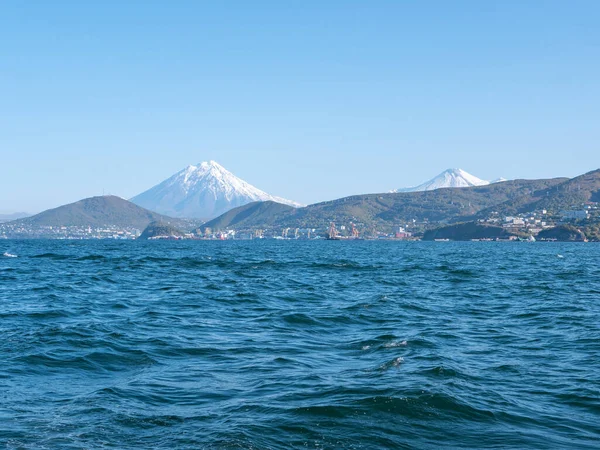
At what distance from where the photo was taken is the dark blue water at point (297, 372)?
490 inches

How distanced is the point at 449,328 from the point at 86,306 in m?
18.0

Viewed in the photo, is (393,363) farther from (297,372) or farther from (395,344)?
(395,344)

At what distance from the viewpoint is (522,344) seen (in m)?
22.3

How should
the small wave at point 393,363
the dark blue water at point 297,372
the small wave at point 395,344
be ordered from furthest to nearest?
the small wave at point 395,344
the small wave at point 393,363
the dark blue water at point 297,372

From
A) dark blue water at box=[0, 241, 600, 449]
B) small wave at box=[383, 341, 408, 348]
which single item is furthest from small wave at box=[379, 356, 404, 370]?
small wave at box=[383, 341, 408, 348]

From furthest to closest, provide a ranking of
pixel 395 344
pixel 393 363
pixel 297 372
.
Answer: pixel 395 344 → pixel 393 363 → pixel 297 372

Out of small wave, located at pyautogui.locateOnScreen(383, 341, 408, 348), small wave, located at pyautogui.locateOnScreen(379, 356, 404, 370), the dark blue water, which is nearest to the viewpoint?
the dark blue water

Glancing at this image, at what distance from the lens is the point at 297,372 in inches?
691

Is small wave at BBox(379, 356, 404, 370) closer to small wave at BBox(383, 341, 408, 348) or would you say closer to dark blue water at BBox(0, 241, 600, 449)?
dark blue water at BBox(0, 241, 600, 449)

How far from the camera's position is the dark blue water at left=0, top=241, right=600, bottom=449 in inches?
490

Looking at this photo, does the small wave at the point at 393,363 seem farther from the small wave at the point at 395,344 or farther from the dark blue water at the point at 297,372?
the small wave at the point at 395,344

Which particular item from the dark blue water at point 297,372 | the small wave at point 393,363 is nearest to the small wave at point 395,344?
the dark blue water at point 297,372

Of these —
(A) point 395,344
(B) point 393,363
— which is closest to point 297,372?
(B) point 393,363

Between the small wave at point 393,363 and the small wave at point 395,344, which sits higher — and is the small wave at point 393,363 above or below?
above
